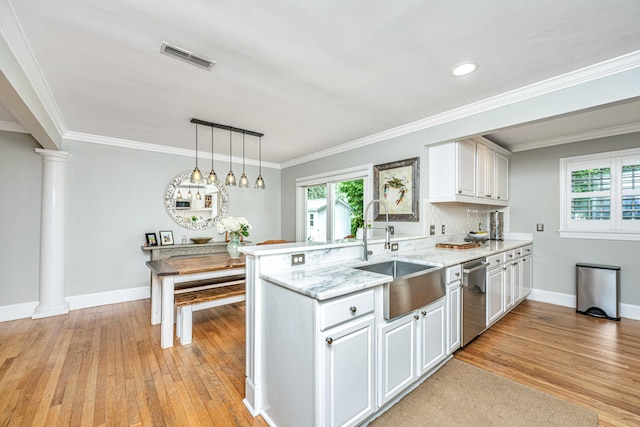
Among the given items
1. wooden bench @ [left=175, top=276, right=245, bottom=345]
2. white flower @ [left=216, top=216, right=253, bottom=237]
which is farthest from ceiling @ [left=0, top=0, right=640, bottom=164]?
wooden bench @ [left=175, top=276, right=245, bottom=345]

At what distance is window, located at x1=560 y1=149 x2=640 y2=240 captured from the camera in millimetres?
3395

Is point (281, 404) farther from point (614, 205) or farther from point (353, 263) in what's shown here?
point (614, 205)

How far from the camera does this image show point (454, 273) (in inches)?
93.6

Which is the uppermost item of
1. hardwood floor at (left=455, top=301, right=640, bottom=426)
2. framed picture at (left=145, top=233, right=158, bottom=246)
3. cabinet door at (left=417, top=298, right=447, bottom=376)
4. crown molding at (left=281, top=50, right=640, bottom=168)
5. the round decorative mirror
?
crown molding at (left=281, top=50, right=640, bottom=168)

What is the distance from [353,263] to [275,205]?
12.7 feet

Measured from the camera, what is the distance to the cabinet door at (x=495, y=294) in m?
2.92

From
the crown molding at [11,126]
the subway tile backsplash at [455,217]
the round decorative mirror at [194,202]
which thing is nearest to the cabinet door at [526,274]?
the subway tile backsplash at [455,217]

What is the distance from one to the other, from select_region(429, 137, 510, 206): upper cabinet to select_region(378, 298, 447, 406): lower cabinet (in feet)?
5.01

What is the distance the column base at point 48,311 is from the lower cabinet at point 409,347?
13.9ft

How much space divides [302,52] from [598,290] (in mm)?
4520

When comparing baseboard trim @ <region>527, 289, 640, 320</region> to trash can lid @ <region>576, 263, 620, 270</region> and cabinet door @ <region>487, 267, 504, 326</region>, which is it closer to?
trash can lid @ <region>576, 263, 620, 270</region>

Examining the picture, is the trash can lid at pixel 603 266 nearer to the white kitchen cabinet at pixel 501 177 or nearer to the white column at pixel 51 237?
the white kitchen cabinet at pixel 501 177

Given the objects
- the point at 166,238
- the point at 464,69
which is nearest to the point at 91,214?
the point at 166,238

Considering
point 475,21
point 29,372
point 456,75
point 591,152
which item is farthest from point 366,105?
point 29,372
